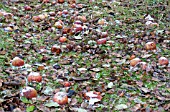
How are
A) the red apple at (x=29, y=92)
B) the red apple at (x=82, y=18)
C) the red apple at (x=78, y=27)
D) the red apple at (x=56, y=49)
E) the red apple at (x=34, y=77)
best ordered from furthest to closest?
1. the red apple at (x=82, y=18)
2. the red apple at (x=78, y=27)
3. the red apple at (x=56, y=49)
4. the red apple at (x=34, y=77)
5. the red apple at (x=29, y=92)

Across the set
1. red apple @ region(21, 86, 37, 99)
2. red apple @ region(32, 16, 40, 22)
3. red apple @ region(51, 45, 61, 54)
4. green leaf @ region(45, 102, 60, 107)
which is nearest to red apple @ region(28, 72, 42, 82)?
red apple @ region(21, 86, 37, 99)

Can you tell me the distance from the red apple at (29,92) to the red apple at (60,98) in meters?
0.15

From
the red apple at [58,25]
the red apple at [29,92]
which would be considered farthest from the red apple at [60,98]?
the red apple at [58,25]

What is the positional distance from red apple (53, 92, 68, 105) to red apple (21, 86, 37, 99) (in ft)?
0.50

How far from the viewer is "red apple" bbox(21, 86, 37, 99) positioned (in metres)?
2.17

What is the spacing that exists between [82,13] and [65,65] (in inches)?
57.3

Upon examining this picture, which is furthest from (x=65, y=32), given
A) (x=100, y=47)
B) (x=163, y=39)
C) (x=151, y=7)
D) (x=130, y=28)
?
(x=151, y=7)

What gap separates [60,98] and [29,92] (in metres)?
0.23

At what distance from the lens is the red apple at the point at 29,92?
7.12 ft

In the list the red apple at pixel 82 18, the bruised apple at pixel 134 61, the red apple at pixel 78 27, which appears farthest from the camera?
the red apple at pixel 82 18

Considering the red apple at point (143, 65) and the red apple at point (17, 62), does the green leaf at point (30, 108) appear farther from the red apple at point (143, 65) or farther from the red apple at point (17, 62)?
the red apple at point (143, 65)

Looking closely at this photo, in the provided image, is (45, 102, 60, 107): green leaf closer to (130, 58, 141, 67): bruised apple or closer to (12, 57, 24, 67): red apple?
(12, 57, 24, 67): red apple

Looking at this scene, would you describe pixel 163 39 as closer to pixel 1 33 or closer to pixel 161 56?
pixel 161 56

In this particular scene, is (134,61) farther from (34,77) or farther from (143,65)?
(34,77)
